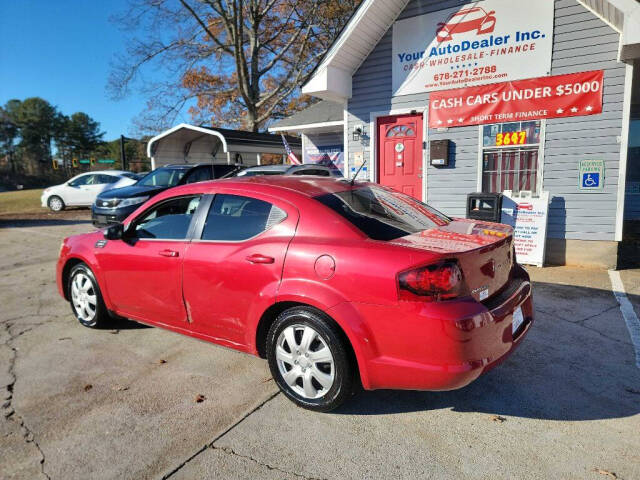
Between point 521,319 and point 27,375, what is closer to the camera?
point 521,319

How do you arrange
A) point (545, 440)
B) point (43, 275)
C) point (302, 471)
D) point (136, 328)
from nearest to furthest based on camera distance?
point (302, 471)
point (545, 440)
point (136, 328)
point (43, 275)

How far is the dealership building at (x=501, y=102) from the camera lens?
6727 millimetres

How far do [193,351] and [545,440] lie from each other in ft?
9.14

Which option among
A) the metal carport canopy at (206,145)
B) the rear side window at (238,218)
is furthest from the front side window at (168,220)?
the metal carport canopy at (206,145)

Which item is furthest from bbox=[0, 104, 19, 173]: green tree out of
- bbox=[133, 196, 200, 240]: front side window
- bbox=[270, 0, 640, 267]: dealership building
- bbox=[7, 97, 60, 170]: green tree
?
bbox=[133, 196, 200, 240]: front side window

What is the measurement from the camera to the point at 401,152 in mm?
8805

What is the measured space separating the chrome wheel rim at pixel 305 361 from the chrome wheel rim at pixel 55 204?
16.9 meters

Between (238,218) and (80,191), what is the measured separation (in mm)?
15783

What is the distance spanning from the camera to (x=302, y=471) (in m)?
2.31

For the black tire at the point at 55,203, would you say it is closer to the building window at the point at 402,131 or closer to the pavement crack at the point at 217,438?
the building window at the point at 402,131

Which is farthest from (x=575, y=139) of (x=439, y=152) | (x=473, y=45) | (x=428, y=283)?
(x=428, y=283)

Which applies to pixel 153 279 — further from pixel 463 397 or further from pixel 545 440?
pixel 545 440

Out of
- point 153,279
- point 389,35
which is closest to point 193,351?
point 153,279

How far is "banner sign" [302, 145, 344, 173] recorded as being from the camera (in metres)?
12.1
